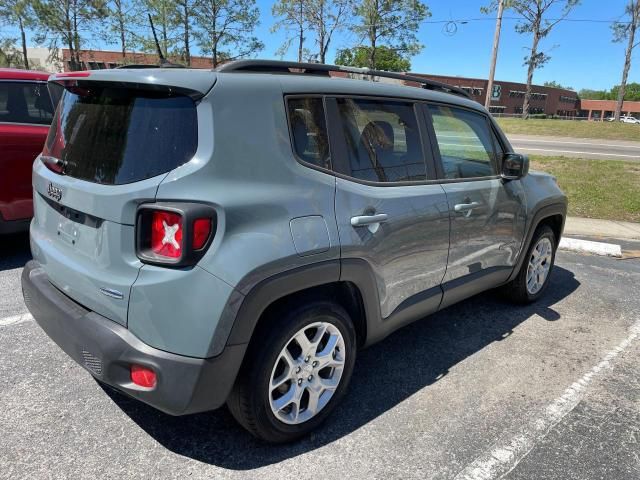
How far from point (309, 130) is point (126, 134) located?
849 millimetres

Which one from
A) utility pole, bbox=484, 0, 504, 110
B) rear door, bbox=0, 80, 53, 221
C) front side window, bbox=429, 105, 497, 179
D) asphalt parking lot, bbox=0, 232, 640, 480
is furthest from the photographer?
utility pole, bbox=484, 0, 504, 110

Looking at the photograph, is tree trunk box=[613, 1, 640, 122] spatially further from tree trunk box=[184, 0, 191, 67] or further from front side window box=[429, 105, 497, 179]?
front side window box=[429, 105, 497, 179]

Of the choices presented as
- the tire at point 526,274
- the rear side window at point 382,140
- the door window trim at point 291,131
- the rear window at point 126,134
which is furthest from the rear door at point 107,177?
the tire at point 526,274

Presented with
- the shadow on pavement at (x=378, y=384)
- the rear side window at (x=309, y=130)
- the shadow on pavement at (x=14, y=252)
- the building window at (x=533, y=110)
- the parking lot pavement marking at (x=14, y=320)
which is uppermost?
the building window at (x=533, y=110)

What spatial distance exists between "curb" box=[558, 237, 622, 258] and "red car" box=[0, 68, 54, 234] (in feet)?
21.0

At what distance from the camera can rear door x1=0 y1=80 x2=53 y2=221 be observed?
4.63 m

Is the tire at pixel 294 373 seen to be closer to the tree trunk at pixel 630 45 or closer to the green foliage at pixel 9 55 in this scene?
the green foliage at pixel 9 55

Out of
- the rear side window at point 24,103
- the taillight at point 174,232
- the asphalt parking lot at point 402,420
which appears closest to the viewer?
the taillight at point 174,232

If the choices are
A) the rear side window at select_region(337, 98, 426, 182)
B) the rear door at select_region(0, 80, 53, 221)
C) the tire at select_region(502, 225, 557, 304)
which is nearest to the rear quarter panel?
the rear side window at select_region(337, 98, 426, 182)

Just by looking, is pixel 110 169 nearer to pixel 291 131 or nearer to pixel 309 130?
pixel 291 131

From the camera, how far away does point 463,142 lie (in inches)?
144

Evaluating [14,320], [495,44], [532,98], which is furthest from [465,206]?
[532,98]

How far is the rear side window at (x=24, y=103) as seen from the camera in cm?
480

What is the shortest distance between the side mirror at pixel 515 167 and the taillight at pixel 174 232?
8.40 feet
